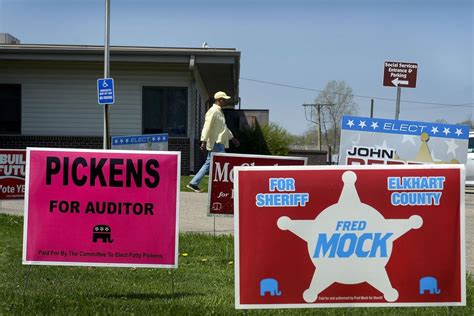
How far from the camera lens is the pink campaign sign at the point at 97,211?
5.17 metres

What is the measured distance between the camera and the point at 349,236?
447cm

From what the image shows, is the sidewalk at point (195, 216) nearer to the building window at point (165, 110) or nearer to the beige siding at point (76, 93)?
the building window at point (165, 110)

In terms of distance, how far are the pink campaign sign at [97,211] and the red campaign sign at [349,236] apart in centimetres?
97

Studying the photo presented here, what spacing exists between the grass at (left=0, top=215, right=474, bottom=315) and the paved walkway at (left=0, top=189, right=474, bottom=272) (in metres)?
1.76

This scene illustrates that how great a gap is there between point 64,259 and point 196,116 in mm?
17577

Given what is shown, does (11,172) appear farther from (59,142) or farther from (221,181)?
(59,142)

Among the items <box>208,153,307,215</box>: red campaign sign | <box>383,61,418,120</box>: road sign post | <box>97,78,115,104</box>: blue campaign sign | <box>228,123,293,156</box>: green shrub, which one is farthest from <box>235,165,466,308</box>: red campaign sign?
<box>228,123,293,156</box>: green shrub

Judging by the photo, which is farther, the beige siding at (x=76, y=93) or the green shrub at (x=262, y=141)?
the green shrub at (x=262, y=141)

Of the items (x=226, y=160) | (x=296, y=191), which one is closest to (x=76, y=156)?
(x=296, y=191)

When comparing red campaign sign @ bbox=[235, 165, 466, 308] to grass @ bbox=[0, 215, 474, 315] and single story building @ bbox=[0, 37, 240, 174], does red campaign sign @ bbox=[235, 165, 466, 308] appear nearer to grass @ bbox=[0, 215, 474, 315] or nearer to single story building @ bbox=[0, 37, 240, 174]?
grass @ bbox=[0, 215, 474, 315]

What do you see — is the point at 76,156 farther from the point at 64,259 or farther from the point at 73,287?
the point at 73,287

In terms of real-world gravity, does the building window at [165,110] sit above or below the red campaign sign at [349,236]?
above

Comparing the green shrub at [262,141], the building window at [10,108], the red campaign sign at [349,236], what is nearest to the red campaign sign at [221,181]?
the red campaign sign at [349,236]

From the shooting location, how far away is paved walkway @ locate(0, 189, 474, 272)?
9.26 m
